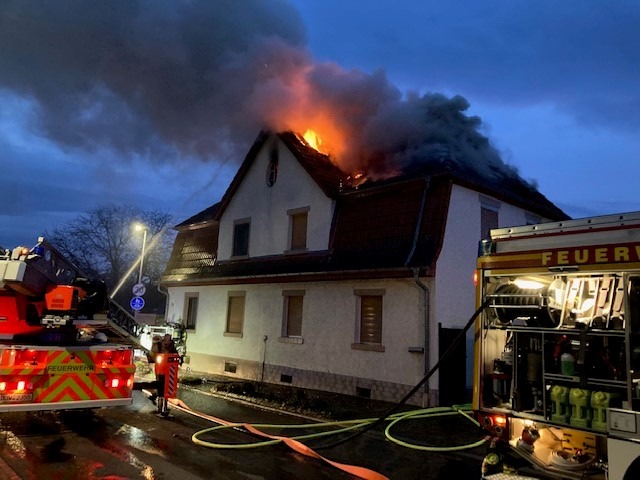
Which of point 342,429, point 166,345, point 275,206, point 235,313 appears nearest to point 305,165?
point 275,206

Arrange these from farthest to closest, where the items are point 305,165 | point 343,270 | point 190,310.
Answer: point 190,310, point 305,165, point 343,270

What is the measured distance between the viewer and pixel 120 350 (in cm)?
752

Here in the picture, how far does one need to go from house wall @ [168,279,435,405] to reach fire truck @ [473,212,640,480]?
214 inches

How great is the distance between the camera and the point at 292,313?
14.0 m

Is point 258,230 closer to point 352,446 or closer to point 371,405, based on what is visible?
point 371,405

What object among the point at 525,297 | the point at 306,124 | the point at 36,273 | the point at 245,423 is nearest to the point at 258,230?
the point at 306,124

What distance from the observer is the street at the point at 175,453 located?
5664 millimetres

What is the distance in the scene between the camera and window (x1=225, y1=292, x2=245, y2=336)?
1566 centimetres

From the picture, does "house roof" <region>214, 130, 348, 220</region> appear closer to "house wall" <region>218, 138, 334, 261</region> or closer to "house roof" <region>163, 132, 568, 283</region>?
"house roof" <region>163, 132, 568, 283</region>

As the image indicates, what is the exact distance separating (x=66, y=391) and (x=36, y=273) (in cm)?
176

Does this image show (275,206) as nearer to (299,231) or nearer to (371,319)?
(299,231)

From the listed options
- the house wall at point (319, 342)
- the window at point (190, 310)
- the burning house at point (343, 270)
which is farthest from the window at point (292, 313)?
the window at point (190, 310)

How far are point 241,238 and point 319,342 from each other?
5.42 metres

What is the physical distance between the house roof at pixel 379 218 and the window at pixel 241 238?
0.37 meters
